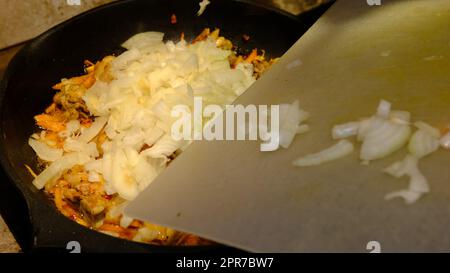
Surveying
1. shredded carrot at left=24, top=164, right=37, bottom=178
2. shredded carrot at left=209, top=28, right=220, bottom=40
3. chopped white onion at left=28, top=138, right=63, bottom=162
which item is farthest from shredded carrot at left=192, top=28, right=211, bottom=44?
shredded carrot at left=24, top=164, right=37, bottom=178

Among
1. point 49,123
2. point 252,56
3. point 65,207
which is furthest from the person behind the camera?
point 252,56

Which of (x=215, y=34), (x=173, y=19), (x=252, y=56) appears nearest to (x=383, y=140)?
(x=252, y=56)

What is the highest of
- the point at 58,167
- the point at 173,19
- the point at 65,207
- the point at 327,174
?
the point at 173,19

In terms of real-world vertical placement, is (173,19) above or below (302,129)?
above

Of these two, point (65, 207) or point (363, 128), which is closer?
point (363, 128)

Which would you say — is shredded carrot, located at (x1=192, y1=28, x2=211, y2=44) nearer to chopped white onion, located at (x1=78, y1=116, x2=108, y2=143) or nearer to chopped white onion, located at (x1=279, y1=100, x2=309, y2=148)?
chopped white onion, located at (x1=78, y1=116, x2=108, y2=143)

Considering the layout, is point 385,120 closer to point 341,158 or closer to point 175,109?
point 341,158

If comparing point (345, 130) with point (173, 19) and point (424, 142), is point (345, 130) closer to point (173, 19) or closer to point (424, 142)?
point (424, 142)
